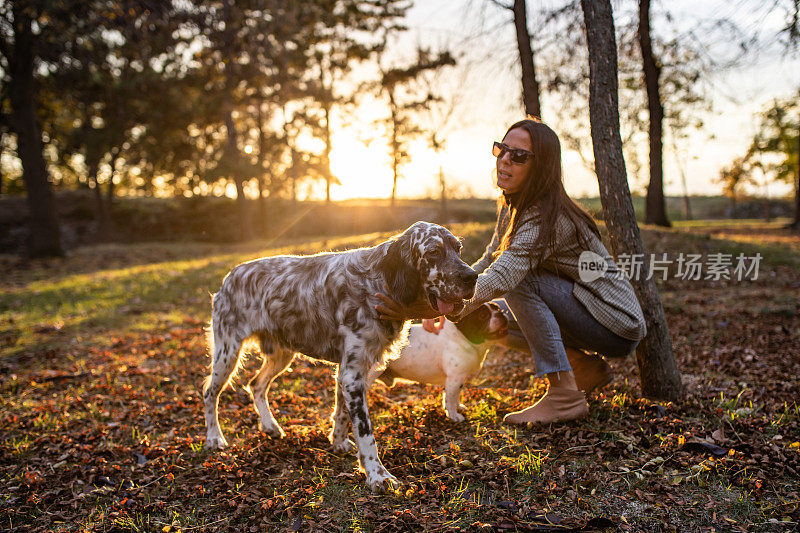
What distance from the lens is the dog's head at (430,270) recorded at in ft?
11.4

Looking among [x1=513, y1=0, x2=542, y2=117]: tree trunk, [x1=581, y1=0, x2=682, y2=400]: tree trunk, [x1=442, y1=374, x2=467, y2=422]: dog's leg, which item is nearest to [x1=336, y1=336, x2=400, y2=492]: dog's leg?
[x1=442, y1=374, x2=467, y2=422]: dog's leg

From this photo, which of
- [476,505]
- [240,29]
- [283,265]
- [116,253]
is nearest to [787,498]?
[476,505]

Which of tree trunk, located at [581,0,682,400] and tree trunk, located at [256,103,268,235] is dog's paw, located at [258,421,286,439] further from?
tree trunk, located at [256,103,268,235]

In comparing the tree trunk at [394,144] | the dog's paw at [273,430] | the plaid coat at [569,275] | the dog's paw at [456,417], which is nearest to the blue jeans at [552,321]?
the plaid coat at [569,275]

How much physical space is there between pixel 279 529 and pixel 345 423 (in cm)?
113

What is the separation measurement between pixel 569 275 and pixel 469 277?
1465 millimetres

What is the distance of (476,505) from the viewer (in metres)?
3.38

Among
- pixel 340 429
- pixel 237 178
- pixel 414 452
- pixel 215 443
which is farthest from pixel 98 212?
pixel 414 452

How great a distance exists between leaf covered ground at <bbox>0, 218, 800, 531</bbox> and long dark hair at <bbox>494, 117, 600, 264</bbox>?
1603mm

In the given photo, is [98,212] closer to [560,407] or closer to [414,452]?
[414,452]

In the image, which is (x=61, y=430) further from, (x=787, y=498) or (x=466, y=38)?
(x=466, y=38)

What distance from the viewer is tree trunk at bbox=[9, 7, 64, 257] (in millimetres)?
18078

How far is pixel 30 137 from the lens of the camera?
59.9ft

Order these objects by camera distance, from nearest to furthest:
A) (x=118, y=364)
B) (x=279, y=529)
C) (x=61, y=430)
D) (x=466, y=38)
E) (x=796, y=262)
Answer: (x=279, y=529)
(x=61, y=430)
(x=118, y=364)
(x=466, y=38)
(x=796, y=262)
